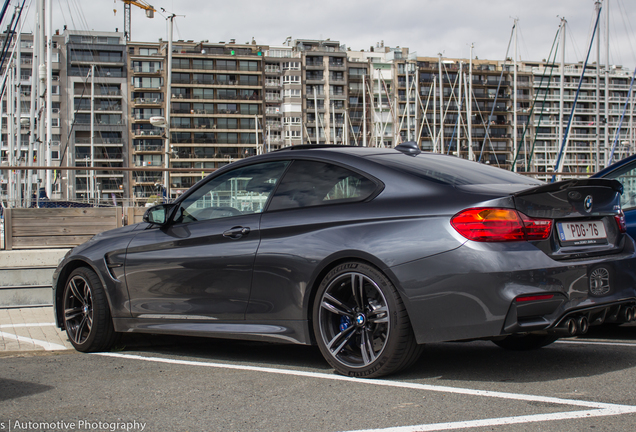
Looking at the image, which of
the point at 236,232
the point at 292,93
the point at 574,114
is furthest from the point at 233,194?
the point at 574,114

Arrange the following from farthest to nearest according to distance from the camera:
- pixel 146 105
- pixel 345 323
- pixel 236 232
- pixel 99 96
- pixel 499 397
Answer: pixel 146 105
pixel 99 96
pixel 236 232
pixel 345 323
pixel 499 397

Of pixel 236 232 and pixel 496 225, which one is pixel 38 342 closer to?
pixel 236 232

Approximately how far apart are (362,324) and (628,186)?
3274 mm

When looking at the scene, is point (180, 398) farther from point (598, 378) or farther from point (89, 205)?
point (89, 205)

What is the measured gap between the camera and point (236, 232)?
5035 mm

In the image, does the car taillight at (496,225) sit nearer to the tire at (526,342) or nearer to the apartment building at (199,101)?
the tire at (526,342)

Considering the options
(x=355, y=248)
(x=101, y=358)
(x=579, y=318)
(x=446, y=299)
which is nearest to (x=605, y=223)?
(x=579, y=318)

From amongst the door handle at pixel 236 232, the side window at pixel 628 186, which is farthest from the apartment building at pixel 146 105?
the door handle at pixel 236 232

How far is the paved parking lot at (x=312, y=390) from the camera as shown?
351 centimetres

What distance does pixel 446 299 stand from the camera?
4074 millimetres

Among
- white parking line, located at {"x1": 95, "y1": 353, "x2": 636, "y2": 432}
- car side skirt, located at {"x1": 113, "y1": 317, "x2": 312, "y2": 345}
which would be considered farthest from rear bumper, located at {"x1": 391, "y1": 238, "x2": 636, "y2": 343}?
car side skirt, located at {"x1": 113, "y1": 317, "x2": 312, "y2": 345}

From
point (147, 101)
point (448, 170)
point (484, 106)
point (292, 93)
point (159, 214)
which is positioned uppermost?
point (292, 93)

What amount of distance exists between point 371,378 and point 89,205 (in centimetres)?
750

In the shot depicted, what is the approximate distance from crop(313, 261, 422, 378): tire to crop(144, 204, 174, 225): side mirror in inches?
65.0
